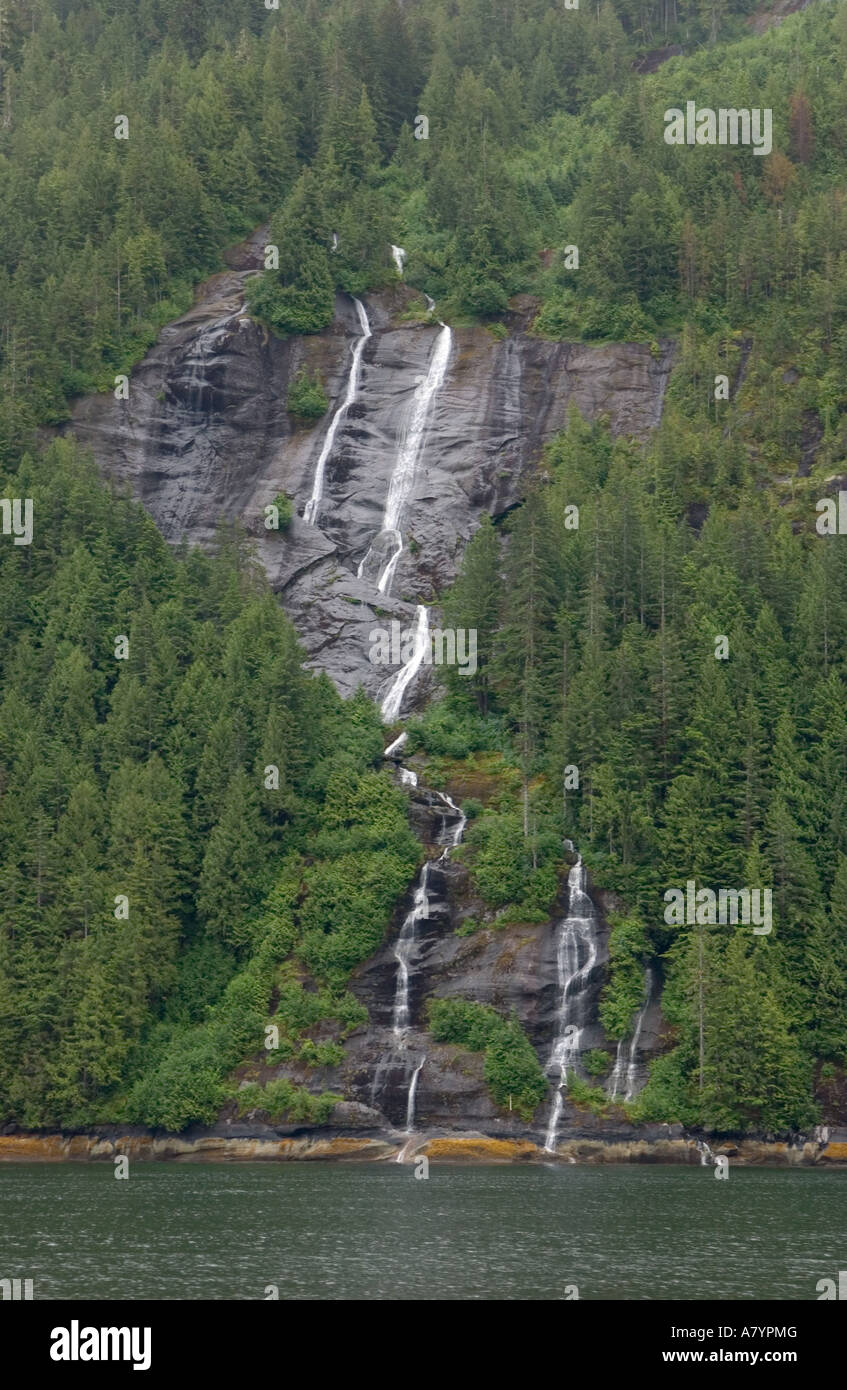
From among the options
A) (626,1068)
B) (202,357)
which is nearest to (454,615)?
(626,1068)

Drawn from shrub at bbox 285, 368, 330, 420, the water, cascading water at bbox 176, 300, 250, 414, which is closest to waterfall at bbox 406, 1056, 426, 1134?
the water

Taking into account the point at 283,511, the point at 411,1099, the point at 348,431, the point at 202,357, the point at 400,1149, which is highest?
the point at 202,357

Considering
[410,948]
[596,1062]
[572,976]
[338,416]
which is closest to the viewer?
[596,1062]

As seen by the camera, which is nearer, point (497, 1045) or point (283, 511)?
point (497, 1045)

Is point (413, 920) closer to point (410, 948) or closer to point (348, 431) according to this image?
point (410, 948)

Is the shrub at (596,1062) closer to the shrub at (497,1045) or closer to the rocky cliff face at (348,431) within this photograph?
the shrub at (497,1045)

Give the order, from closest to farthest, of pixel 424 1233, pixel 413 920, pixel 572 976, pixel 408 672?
1. pixel 424 1233
2. pixel 572 976
3. pixel 413 920
4. pixel 408 672

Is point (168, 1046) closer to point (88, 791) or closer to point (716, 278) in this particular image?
point (88, 791)
